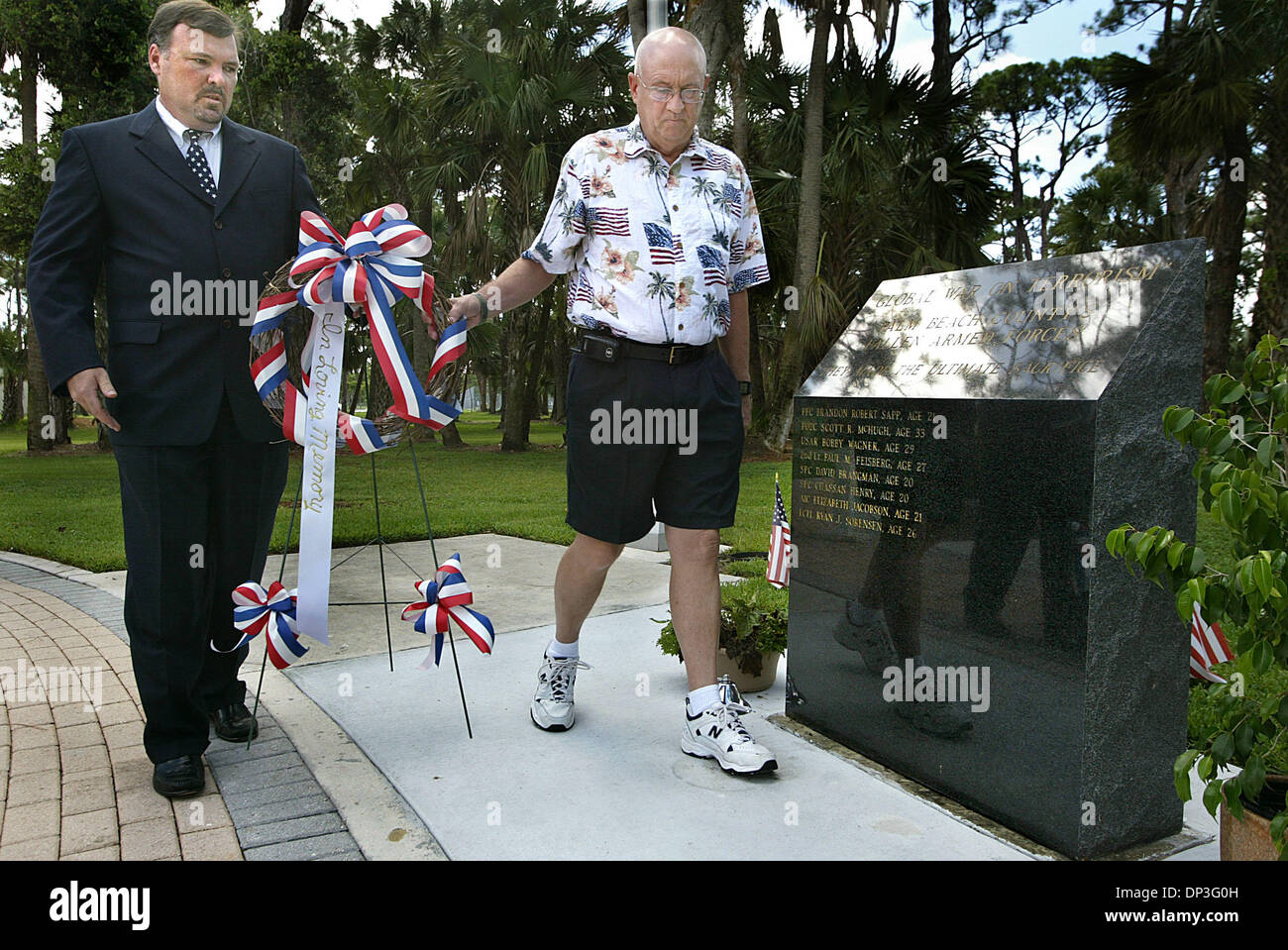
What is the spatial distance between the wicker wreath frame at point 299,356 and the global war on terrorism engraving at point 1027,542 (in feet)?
4.31

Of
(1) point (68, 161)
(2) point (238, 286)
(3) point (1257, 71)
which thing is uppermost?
(3) point (1257, 71)

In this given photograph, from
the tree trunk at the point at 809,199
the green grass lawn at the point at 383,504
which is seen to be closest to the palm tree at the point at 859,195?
the tree trunk at the point at 809,199

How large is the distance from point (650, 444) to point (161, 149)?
1.70 meters

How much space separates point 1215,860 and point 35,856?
292 cm

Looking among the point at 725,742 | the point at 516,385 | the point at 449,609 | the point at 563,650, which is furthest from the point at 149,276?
Answer: the point at 516,385

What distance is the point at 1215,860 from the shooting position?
2.28 metres

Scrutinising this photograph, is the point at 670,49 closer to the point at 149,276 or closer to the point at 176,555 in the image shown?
the point at 149,276

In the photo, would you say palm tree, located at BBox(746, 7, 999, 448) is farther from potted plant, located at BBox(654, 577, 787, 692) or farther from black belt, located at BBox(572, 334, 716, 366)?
black belt, located at BBox(572, 334, 716, 366)

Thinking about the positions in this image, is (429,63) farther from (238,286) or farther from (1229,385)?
(1229,385)

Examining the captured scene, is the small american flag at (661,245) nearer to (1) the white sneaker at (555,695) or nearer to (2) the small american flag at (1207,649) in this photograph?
(1) the white sneaker at (555,695)

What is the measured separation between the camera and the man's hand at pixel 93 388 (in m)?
Result: 2.55

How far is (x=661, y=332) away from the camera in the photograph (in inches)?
112
